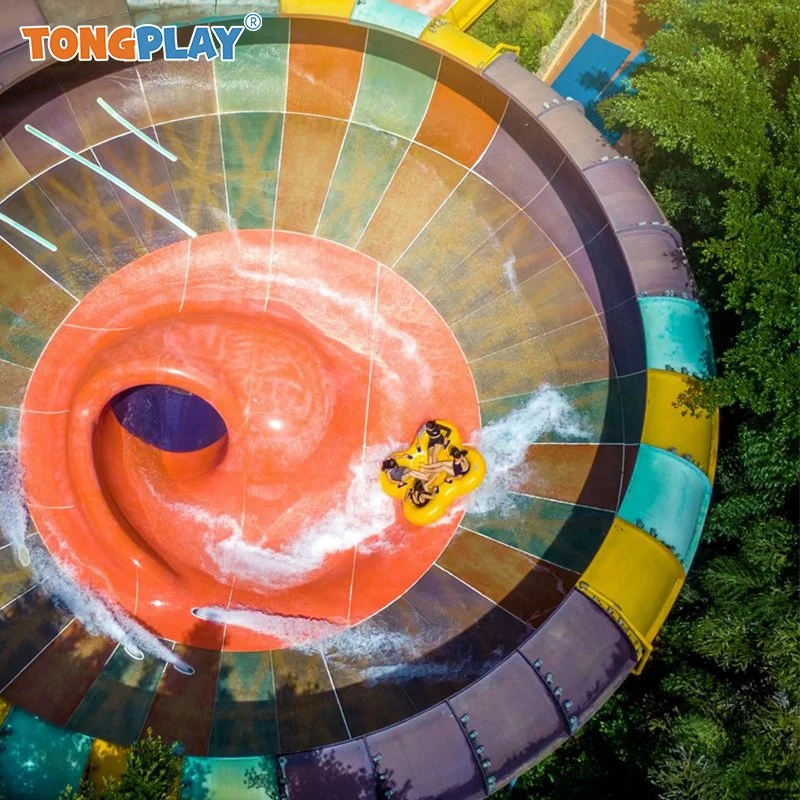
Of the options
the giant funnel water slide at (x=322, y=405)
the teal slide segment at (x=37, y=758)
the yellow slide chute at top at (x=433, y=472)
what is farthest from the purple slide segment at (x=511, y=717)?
the teal slide segment at (x=37, y=758)

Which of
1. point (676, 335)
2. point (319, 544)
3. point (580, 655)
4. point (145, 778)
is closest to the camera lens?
point (145, 778)

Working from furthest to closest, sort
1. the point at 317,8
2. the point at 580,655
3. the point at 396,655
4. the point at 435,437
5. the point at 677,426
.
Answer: the point at 317,8, the point at 435,437, the point at 396,655, the point at 677,426, the point at 580,655

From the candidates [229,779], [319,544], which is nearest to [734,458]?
[319,544]

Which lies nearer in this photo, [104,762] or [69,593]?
[104,762]

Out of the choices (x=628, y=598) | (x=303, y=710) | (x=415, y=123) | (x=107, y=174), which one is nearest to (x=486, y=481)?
(x=628, y=598)

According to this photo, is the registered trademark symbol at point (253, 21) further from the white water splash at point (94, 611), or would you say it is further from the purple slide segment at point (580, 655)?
the purple slide segment at point (580, 655)

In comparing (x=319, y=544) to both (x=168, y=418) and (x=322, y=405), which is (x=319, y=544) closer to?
(x=322, y=405)

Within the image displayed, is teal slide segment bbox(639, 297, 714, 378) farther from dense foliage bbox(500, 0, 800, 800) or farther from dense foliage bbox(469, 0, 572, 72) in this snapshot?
dense foliage bbox(469, 0, 572, 72)

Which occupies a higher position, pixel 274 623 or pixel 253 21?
pixel 253 21

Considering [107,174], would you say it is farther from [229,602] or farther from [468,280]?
[229,602]
